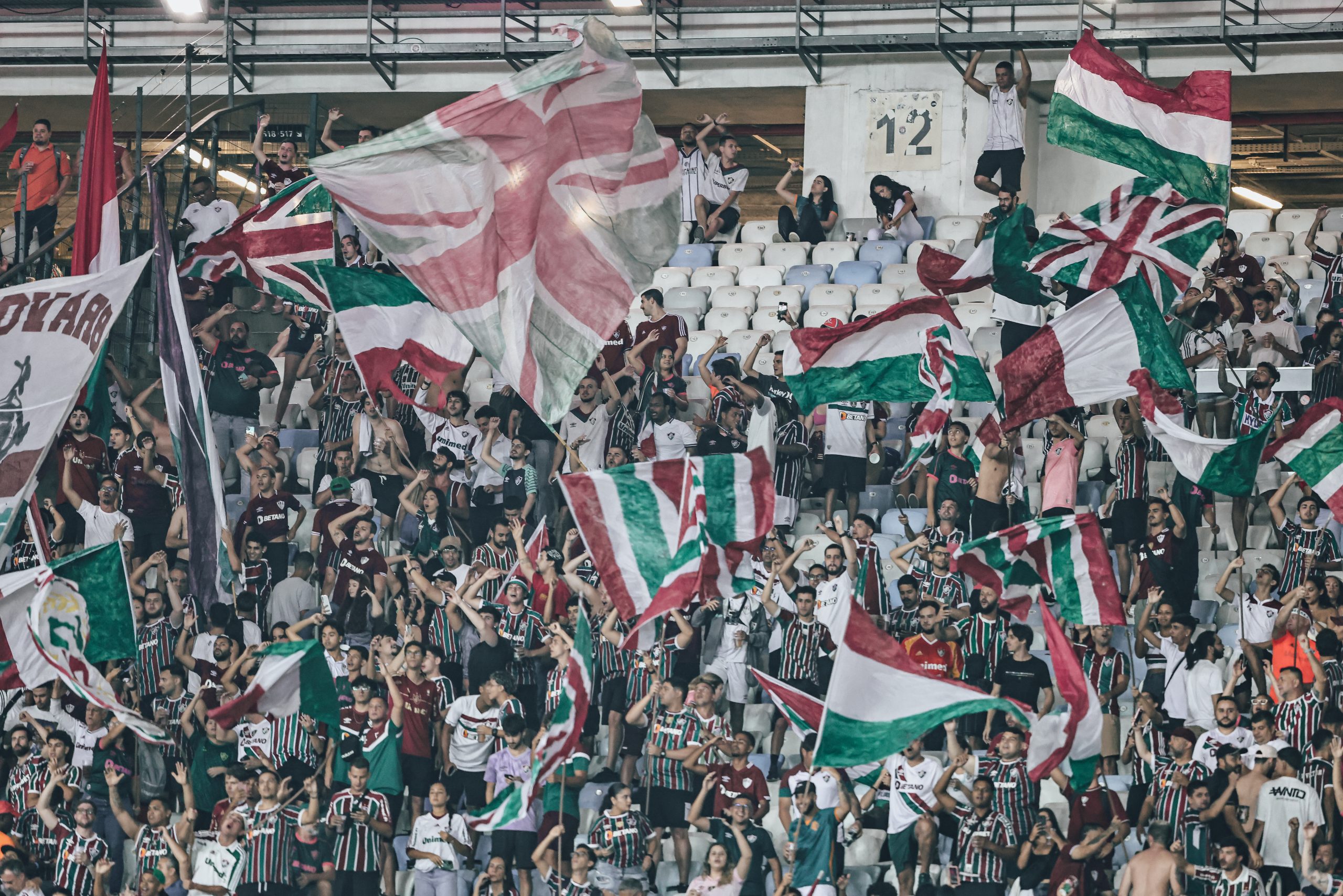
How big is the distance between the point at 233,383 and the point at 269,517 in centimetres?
172

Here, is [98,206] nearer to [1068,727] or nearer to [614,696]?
[614,696]

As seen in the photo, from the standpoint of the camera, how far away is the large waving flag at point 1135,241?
17297 mm

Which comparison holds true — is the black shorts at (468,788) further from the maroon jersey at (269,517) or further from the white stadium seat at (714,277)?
the white stadium seat at (714,277)

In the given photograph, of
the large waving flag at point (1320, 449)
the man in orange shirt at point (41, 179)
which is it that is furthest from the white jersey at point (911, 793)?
the man in orange shirt at point (41, 179)

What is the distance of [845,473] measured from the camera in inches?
744

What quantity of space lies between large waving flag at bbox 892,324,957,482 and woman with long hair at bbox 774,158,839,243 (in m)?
6.22

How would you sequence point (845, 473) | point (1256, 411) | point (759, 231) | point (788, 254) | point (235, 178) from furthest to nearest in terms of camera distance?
point (235, 178)
point (759, 231)
point (788, 254)
point (845, 473)
point (1256, 411)

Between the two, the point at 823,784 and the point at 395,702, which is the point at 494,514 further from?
the point at 823,784

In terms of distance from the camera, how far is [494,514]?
62.3ft

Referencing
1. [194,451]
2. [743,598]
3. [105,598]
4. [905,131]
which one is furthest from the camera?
[905,131]

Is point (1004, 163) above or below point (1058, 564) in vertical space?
above

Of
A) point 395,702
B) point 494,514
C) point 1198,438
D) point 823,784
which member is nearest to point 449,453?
point 494,514

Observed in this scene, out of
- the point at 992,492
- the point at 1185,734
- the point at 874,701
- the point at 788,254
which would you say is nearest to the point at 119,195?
the point at 788,254

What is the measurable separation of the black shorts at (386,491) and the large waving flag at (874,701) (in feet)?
22.0
